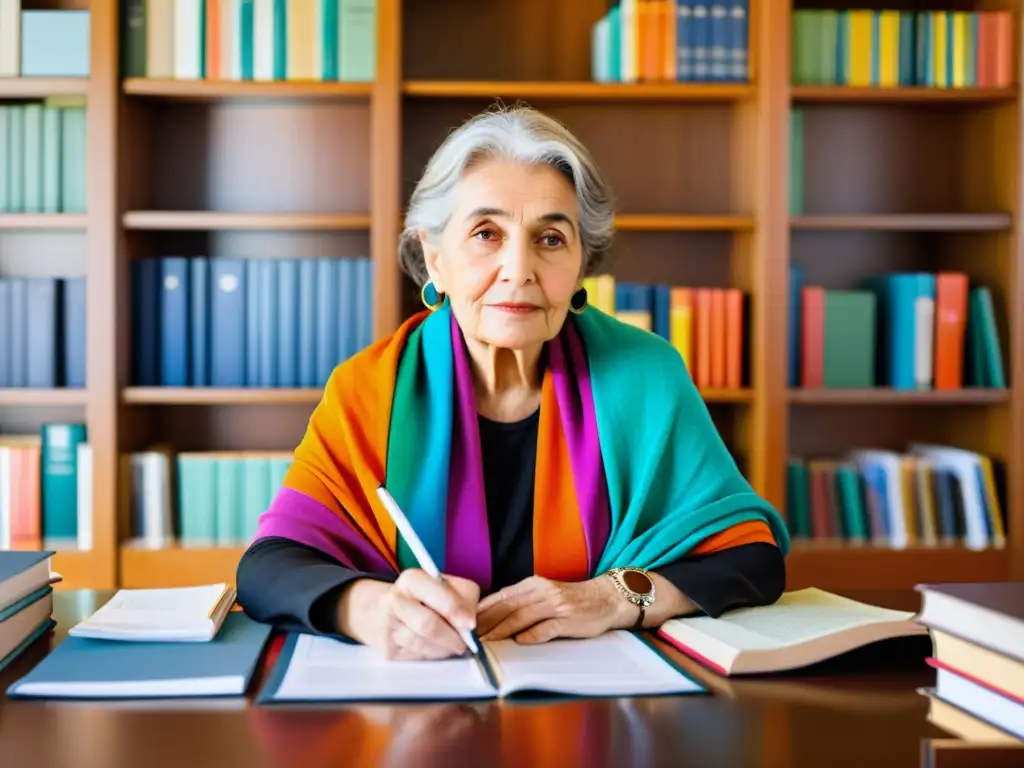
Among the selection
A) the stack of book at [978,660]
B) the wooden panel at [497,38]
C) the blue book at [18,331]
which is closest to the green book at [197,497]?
the blue book at [18,331]

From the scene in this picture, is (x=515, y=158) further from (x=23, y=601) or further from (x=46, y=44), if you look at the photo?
(x=46, y=44)

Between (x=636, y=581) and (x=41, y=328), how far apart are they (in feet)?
8.20

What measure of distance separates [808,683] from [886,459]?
2.57m

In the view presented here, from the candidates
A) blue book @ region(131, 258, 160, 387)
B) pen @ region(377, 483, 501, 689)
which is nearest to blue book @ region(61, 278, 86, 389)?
blue book @ region(131, 258, 160, 387)

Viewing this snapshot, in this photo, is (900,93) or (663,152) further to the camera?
(663,152)

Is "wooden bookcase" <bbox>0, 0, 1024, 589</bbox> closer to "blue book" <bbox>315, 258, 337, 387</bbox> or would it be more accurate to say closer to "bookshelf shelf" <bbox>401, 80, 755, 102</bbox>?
"bookshelf shelf" <bbox>401, 80, 755, 102</bbox>

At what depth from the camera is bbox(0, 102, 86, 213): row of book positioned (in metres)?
3.40

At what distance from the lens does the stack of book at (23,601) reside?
1.21m

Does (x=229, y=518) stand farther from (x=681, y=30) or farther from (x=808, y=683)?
Result: (x=808, y=683)

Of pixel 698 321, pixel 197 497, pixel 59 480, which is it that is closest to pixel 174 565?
pixel 197 497

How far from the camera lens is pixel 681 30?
11.1ft

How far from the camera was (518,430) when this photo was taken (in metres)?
1.81

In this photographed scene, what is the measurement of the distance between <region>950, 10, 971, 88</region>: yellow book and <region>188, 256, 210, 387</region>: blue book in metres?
2.24

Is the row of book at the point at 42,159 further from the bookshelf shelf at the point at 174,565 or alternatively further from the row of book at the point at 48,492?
the bookshelf shelf at the point at 174,565
